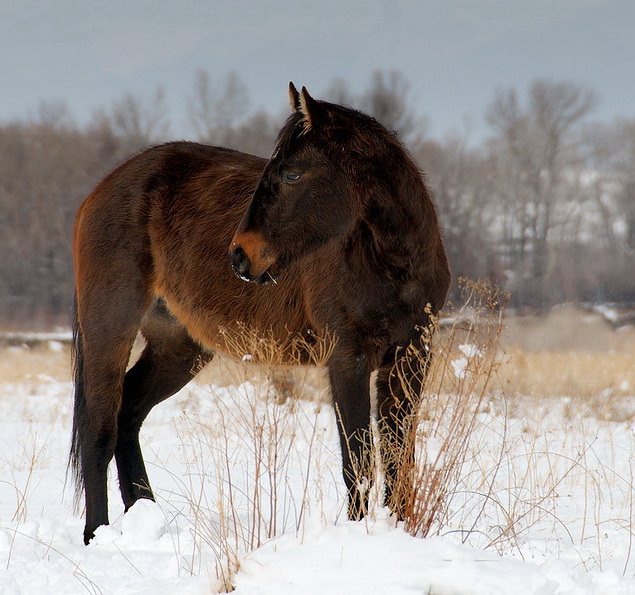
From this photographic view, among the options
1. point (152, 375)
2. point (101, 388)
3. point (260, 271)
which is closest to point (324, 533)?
point (260, 271)

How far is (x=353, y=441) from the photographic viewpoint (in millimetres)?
3418

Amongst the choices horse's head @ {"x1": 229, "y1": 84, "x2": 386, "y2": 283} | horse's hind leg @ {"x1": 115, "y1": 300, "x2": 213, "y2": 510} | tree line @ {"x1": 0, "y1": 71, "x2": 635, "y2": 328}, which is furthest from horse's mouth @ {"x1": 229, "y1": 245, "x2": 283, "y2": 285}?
tree line @ {"x1": 0, "y1": 71, "x2": 635, "y2": 328}

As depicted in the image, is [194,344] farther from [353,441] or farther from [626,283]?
[626,283]

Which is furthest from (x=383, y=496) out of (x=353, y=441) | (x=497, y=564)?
(x=497, y=564)

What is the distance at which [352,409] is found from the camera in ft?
11.3

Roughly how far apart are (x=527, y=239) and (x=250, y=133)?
27.8 feet

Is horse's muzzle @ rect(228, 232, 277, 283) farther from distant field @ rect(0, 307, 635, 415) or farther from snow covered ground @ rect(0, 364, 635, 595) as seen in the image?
distant field @ rect(0, 307, 635, 415)

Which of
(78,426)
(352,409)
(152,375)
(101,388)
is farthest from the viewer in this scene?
(152,375)

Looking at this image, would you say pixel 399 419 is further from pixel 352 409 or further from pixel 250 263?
pixel 250 263

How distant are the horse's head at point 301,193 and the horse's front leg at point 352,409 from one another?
66cm

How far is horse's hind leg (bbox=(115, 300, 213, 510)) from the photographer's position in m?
4.67

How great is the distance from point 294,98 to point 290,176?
42 cm

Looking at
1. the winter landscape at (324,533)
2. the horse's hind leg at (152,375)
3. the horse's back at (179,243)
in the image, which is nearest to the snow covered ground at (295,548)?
the winter landscape at (324,533)

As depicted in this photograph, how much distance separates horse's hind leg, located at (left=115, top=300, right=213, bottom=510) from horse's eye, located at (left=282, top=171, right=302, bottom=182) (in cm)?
158
